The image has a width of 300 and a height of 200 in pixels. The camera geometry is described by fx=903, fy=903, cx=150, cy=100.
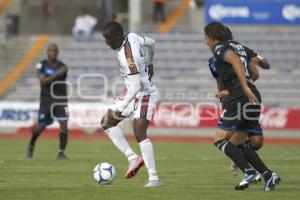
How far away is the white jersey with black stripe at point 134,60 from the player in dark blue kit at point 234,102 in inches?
47.0

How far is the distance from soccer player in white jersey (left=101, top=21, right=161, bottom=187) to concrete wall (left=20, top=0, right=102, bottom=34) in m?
27.6

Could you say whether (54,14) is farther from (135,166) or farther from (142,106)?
(135,166)

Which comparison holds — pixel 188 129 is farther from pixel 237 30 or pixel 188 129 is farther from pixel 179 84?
pixel 237 30

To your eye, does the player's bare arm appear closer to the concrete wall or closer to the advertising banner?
the advertising banner

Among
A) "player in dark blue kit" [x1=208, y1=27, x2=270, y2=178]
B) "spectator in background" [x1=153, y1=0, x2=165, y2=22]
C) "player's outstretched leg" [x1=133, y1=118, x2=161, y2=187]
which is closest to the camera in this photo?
"player in dark blue kit" [x1=208, y1=27, x2=270, y2=178]

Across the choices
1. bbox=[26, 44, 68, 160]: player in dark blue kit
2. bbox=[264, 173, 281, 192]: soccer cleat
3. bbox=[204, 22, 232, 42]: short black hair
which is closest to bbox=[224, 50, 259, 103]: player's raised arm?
bbox=[204, 22, 232, 42]: short black hair

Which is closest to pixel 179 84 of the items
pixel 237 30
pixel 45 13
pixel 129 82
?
pixel 237 30

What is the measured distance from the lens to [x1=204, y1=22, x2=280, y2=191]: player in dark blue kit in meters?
11.8

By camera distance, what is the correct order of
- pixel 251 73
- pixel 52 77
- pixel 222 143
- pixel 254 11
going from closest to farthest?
pixel 222 143, pixel 251 73, pixel 52 77, pixel 254 11

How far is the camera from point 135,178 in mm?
14094

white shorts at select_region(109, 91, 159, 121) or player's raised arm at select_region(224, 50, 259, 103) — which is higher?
player's raised arm at select_region(224, 50, 259, 103)

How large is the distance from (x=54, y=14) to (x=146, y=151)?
A: 29188 millimetres

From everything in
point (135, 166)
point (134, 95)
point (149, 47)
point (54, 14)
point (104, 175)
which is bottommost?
point (104, 175)

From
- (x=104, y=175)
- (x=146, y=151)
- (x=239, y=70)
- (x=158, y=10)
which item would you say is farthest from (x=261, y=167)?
(x=158, y=10)
